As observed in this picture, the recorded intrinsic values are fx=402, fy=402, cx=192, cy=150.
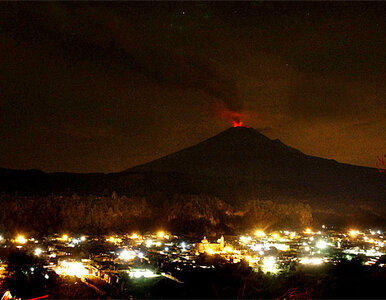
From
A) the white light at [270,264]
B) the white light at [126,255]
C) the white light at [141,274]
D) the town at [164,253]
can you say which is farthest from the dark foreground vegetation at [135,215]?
the white light at [141,274]

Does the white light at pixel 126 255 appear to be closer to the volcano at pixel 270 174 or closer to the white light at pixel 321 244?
the white light at pixel 321 244

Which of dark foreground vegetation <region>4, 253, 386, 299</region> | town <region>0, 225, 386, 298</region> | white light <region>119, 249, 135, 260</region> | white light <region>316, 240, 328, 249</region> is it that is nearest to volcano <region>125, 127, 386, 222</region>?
town <region>0, 225, 386, 298</region>

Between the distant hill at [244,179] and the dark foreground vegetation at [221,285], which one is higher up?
the distant hill at [244,179]

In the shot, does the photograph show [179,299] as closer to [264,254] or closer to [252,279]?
[252,279]

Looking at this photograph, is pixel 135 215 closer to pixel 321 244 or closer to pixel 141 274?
pixel 321 244

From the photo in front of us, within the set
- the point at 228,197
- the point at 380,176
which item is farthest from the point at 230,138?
the point at 228,197

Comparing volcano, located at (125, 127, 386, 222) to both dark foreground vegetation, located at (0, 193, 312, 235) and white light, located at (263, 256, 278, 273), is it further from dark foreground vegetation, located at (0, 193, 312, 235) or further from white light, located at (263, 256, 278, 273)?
white light, located at (263, 256, 278, 273)
